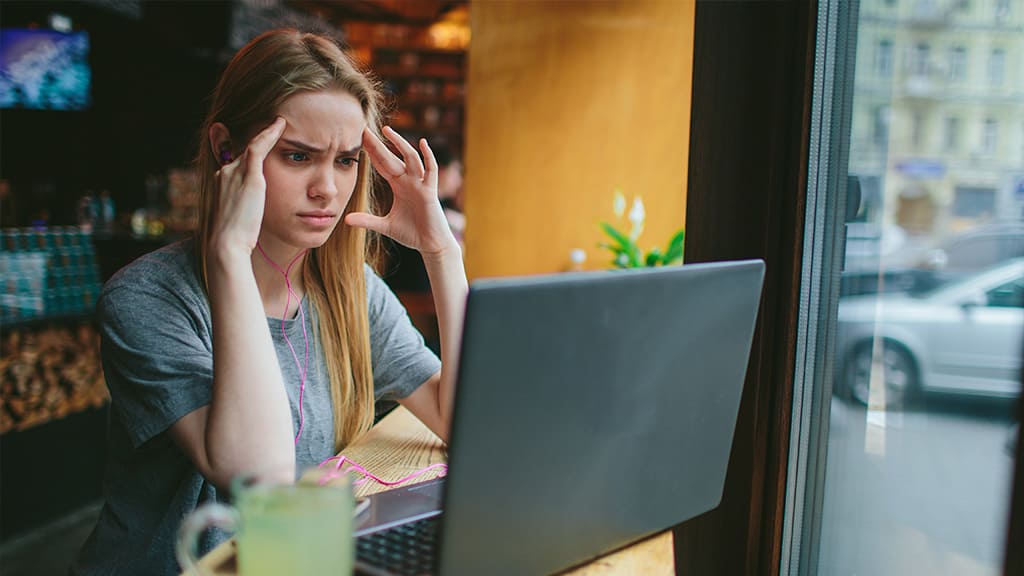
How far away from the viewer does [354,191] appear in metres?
1.35

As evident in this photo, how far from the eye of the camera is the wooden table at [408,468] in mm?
812

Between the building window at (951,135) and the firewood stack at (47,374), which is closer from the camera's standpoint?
the building window at (951,135)

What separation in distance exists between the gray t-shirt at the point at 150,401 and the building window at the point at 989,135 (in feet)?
3.06

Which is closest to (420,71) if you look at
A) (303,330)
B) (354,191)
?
(354,191)

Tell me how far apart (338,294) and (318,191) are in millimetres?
253

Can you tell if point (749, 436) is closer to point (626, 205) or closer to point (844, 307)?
point (844, 307)

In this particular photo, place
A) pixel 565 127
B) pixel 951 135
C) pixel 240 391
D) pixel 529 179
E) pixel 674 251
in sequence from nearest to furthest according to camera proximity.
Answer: pixel 951 135 → pixel 240 391 → pixel 674 251 → pixel 565 127 → pixel 529 179

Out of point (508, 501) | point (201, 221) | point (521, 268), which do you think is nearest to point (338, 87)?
point (201, 221)

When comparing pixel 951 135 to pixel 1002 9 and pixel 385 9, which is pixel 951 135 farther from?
pixel 385 9

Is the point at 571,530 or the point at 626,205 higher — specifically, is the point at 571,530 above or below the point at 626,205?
below

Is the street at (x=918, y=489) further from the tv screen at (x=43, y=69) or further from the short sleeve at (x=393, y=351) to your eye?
the tv screen at (x=43, y=69)

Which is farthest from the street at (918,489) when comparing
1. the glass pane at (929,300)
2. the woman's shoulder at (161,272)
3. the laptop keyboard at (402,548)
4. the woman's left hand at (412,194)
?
the woman's shoulder at (161,272)

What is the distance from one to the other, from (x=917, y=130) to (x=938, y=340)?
0.78 ft

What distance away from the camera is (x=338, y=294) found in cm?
133
